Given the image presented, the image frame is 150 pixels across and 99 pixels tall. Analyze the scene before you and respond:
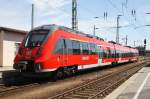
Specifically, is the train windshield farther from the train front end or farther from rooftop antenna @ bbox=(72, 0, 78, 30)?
rooftop antenna @ bbox=(72, 0, 78, 30)

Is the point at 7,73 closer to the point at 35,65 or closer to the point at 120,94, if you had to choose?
the point at 35,65

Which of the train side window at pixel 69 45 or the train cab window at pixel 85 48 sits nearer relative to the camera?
the train side window at pixel 69 45

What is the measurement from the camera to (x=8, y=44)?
3484cm

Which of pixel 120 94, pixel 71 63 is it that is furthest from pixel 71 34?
pixel 120 94

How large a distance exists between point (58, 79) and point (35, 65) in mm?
3460

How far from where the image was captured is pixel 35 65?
63.1ft

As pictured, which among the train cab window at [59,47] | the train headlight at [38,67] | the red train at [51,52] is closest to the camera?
the train headlight at [38,67]

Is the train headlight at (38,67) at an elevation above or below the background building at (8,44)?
below

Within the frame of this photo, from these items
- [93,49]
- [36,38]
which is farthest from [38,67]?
[93,49]

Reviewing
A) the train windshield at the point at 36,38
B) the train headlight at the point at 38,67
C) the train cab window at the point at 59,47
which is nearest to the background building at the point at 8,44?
the train windshield at the point at 36,38

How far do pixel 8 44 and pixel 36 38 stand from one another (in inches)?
589

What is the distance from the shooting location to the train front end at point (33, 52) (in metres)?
19.3

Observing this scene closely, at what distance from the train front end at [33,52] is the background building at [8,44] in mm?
13491

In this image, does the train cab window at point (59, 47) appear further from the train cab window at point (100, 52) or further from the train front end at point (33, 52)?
the train cab window at point (100, 52)
